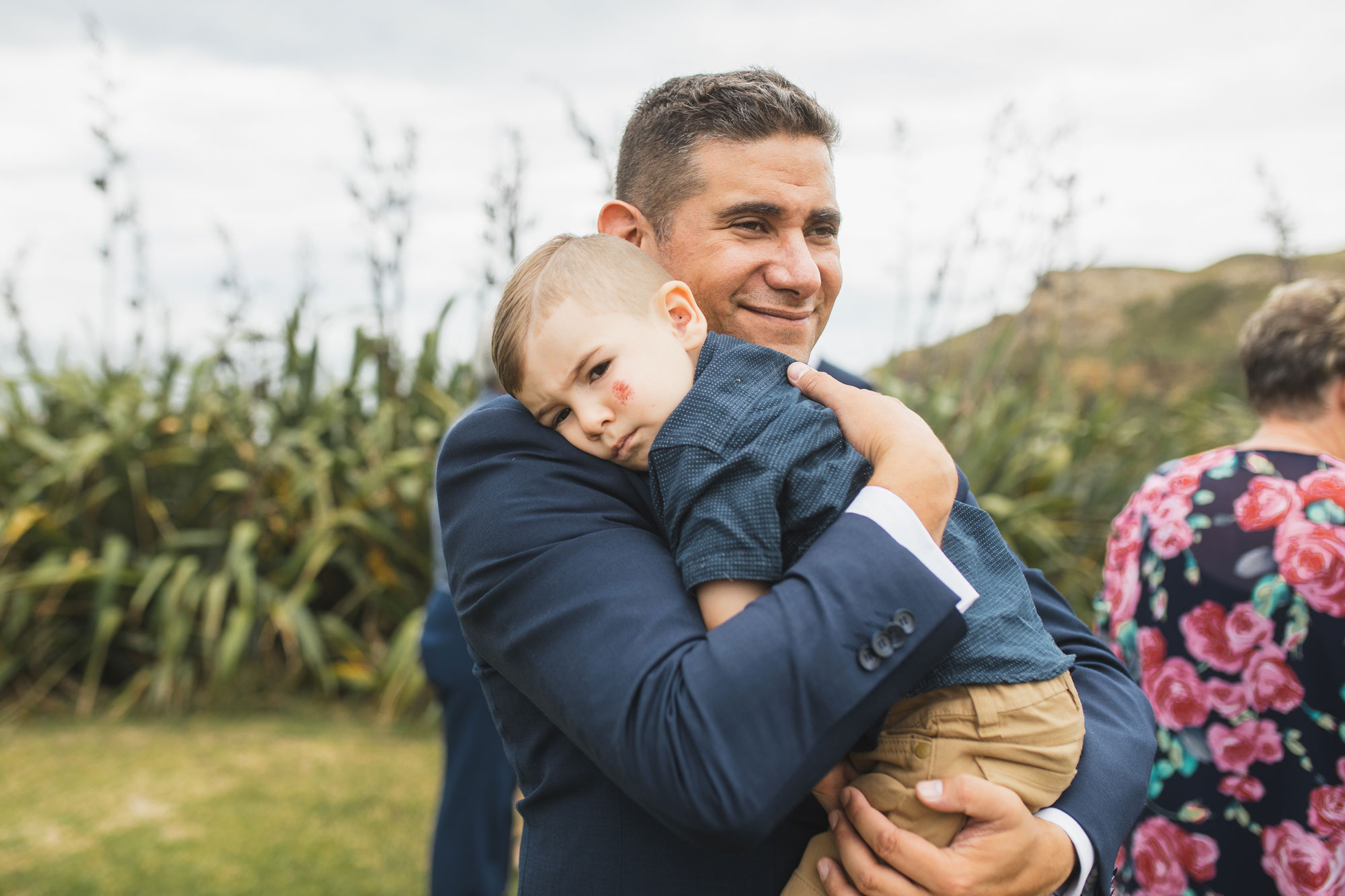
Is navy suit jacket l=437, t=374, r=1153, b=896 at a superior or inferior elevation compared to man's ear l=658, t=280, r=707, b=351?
inferior

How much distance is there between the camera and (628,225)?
1696 millimetres

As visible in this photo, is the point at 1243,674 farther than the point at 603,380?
Yes

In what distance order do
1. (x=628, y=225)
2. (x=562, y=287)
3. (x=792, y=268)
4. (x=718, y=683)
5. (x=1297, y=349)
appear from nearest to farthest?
1. (x=718, y=683)
2. (x=562, y=287)
3. (x=792, y=268)
4. (x=628, y=225)
5. (x=1297, y=349)

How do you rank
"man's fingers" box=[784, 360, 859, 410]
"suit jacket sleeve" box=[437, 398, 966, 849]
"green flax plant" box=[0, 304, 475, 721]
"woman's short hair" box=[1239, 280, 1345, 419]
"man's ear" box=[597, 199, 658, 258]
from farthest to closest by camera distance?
"green flax plant" box=[0, 304, 475, 721] → "woman's short hair" box=[1239, 280, 1345, 419] → "man's ear" box=[597, 199, 658, 258] → "man's fingers" box=[784, 360, 859, 410] → "suit jacket sleeve" box=[437, 398, 966, 849]

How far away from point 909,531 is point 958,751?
289mm

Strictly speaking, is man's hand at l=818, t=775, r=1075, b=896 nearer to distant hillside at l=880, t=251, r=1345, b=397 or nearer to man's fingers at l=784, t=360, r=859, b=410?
man's fingers at l=784, t=360, r=859, b=410

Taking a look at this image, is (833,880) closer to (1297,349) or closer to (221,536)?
(1297,349)

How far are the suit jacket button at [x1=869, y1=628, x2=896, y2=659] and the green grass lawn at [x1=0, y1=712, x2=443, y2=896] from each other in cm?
291

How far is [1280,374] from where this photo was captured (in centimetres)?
232

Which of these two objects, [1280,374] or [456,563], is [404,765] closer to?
[456,563]

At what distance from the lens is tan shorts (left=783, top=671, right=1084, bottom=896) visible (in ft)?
3.65

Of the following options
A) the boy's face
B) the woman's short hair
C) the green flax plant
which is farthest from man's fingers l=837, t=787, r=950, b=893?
the green flax plant

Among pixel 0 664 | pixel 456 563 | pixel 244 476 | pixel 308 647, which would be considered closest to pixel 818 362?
pixel 456 563

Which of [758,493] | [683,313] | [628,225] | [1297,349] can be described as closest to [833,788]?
[758,493]
